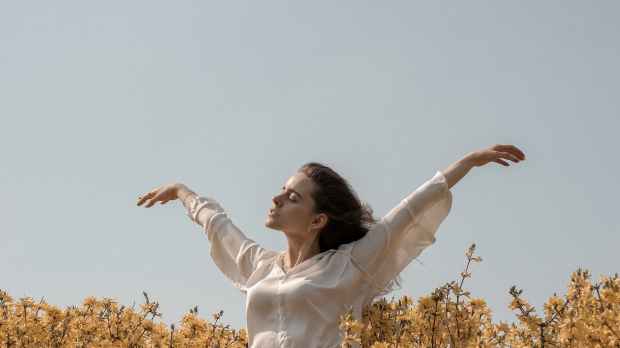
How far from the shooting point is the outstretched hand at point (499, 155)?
3.45 m

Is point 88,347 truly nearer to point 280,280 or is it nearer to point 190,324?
point 190,324

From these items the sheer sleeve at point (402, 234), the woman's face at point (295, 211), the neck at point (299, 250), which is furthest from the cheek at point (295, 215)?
the sheer sleeve at point (402, 234)

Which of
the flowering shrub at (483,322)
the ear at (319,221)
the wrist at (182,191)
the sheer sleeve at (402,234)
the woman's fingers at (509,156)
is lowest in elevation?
the flowering shrub at (483,322)

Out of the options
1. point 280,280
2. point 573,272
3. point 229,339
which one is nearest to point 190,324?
point 229,339

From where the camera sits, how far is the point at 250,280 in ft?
12.2

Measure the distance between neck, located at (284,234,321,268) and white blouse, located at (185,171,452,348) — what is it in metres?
0.05

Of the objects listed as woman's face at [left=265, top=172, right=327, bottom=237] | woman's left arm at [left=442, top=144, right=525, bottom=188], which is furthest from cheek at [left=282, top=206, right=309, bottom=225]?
woman's left arm at [left=442, top=144, right=525, bottom=188]

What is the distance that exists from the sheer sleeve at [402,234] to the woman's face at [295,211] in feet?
0.75

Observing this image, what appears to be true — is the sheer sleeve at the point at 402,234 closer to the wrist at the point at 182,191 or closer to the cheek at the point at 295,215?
the cheek at the point at 295,215

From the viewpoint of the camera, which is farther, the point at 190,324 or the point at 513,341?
the point at 190,324

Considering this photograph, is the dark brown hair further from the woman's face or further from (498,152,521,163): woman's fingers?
(498,152,521,163): woman's fingers

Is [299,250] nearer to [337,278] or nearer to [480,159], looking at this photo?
[337,278]

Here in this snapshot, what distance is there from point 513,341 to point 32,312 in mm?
2358

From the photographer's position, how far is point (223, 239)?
3951mm
